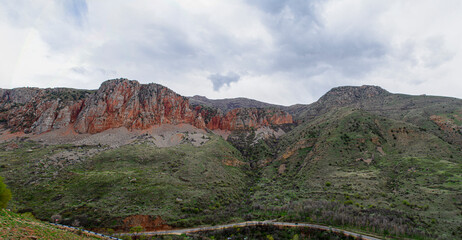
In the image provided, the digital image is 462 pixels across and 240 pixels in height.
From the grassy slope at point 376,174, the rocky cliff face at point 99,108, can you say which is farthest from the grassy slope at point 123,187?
the rocky cliff face at point 99,108

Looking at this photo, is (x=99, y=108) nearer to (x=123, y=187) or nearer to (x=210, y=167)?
(x=123, y=187)

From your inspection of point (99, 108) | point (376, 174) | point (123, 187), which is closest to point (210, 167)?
point (123, 187)

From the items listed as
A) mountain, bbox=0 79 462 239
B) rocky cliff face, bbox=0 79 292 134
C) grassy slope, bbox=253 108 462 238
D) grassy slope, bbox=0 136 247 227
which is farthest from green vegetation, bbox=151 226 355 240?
rocky cliff face, bbox=0 79 292 134

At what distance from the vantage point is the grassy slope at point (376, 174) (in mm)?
31828

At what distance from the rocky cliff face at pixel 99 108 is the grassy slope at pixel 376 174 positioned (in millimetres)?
65014

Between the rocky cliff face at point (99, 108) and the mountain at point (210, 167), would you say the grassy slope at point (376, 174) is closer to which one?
the mountain at point (210, 167)

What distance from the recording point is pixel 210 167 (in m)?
64.8

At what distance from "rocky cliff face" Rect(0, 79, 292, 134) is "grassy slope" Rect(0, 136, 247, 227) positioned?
2743 centimetres

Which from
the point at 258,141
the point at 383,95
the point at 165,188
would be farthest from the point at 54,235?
the point at 383,95

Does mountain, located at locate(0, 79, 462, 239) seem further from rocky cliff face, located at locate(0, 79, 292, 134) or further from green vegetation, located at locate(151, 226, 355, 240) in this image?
green vegetation, located at locate(151, 226, 355, 240)

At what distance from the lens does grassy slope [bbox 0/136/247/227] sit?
35.1m

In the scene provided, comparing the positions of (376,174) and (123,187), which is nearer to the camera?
(123,187)

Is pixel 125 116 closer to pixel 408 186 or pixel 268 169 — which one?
pixel 268 169

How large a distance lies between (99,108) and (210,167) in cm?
7216
